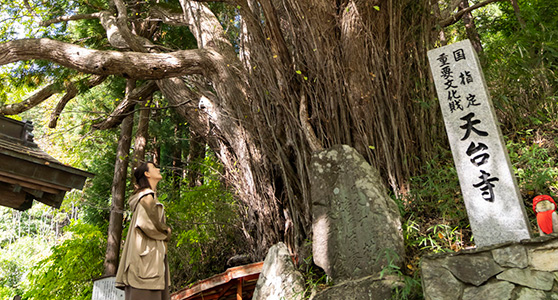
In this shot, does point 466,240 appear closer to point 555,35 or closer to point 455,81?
point 455,81

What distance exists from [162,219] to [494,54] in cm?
519

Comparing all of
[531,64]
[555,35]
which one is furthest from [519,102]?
[555,35]

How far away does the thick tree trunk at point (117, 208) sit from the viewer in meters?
7.08

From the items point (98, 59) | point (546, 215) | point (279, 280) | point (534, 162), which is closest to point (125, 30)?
point (98, 59)

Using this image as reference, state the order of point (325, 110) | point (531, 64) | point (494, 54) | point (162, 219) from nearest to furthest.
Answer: point (162, 219) → point (325, 110) → point (531, 64) → point (494, 54)

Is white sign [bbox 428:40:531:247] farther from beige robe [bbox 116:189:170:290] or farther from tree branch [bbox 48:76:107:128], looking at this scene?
tree branch [bbox 48:76:107:128]

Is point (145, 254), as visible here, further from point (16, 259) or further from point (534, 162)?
point (16, 259)

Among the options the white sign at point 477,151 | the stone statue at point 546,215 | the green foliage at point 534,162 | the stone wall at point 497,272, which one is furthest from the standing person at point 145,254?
the green foliage at point 534,162

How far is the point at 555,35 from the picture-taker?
4.80 meters

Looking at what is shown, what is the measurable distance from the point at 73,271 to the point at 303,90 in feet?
19.9

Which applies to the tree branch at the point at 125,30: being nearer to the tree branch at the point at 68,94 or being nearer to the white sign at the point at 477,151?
the tree branch at the point at 68,94

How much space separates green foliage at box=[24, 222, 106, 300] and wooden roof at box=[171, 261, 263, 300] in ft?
12.6

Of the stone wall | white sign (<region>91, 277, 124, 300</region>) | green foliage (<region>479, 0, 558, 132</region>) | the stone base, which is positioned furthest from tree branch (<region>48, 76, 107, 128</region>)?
the stone wall

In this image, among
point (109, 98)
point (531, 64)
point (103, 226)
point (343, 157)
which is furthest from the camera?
point (109, 98)
